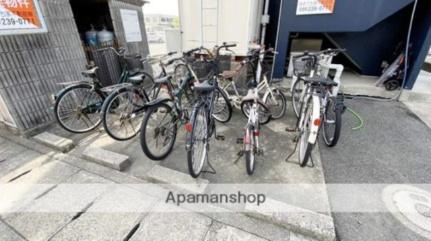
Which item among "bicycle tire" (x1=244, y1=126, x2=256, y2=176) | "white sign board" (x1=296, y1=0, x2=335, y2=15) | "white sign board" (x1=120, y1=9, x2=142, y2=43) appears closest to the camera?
"bicycle tire" (x1=244, y1=126, x2=256, y2=176)

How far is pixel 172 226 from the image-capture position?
166 centimetres

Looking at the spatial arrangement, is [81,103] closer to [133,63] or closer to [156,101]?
[133,63]

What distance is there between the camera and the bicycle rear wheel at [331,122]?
238 cm

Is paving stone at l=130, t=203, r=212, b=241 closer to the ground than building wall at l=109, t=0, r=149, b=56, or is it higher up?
closer to the ground

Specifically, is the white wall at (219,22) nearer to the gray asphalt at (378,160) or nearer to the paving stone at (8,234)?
the gray asphalt at (378,160)

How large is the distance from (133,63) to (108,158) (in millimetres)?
1894

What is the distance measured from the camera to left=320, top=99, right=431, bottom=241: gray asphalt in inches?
65.4

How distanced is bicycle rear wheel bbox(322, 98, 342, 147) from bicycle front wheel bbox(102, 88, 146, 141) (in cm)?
247

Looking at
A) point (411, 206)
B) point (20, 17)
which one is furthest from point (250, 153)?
point (20, 17)

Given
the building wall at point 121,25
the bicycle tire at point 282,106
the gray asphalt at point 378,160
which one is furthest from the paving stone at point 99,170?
the building wall at point 121,25

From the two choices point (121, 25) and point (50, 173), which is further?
point (121, 25)

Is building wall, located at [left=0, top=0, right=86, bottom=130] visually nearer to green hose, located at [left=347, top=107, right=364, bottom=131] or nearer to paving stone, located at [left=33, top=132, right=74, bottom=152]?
paving stone, located at [left=33, top=132, right=74, bottom=152]

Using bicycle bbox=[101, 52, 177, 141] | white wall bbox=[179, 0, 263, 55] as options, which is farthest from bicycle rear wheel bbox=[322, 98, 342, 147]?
white wall bbox=[179, 0, 263, 55]

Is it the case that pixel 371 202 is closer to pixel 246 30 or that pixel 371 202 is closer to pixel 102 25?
pixel 246 30
